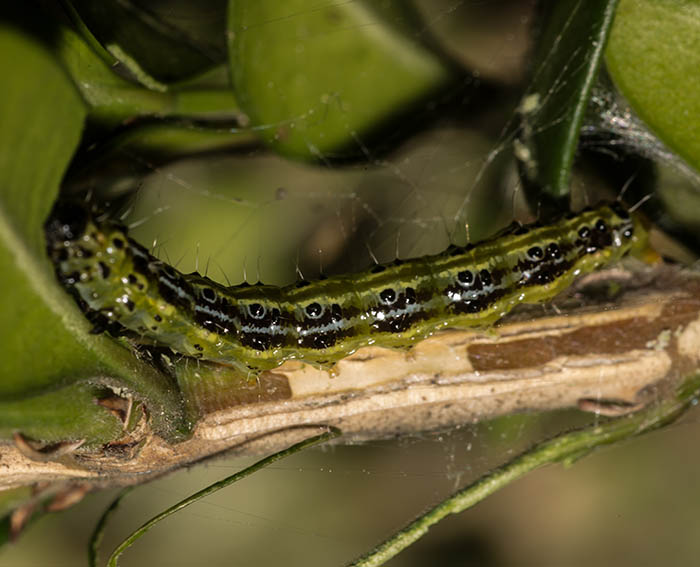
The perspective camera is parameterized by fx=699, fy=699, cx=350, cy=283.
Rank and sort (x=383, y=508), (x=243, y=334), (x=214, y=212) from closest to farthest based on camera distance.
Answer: (x=243, y=334), (x=214, y=212), (x=383, y=508)

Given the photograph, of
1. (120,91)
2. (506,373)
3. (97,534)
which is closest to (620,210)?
(506,373)

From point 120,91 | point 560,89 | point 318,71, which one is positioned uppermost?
point 318,71

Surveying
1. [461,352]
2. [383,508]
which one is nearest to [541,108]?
[461,352]

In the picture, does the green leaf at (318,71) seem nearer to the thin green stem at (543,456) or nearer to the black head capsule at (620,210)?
the black head capsule at (620,210)

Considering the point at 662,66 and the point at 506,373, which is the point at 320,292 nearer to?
the point at 506,373

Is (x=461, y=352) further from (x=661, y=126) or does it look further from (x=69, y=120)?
(x=69, y=120)

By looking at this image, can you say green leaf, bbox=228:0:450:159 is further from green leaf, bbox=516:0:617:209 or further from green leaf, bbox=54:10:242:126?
green leaf, bbox=516:0:617:209
